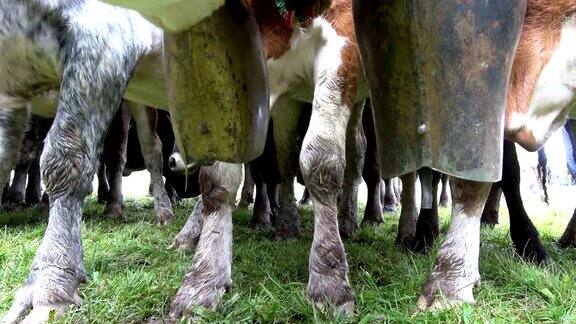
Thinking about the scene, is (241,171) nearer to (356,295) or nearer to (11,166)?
(356,295)

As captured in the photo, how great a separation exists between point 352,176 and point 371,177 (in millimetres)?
1324

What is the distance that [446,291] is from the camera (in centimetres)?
263

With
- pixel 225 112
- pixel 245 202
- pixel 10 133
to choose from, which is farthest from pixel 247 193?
pixel 225 112

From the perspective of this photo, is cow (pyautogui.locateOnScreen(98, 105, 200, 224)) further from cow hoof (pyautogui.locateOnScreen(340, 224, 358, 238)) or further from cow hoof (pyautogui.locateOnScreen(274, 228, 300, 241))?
cow hoof (pyautogui.locateOnScreen(340, 224, 358, 238))

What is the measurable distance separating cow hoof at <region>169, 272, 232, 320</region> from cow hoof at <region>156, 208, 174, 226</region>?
275 cm

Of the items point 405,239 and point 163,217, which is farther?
point 163,217

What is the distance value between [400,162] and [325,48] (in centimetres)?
178

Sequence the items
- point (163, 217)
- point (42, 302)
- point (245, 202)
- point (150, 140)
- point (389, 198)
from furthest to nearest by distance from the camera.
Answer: point (389, 198) → point (245, 202) → point (150, 140) → point (163, 217) → point (42, 302)

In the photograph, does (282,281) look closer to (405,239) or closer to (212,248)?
(212,248)

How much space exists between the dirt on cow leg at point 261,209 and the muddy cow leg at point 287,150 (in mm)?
792

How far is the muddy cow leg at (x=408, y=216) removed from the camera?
4.58m

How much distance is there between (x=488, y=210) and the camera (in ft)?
20.2

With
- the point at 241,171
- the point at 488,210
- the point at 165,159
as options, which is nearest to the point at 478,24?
the point at 241,171

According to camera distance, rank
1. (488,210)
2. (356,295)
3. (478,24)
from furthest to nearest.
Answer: (488,210), (356,295), (478,24)
